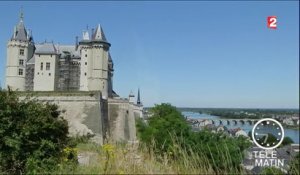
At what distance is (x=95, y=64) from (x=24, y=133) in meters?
29.2

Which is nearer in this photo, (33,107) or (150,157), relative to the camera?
(150,157)

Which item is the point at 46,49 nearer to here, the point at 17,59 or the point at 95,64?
the point at 17,59

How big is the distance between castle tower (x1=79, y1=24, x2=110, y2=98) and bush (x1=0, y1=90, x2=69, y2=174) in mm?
27250

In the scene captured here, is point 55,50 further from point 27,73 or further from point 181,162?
point 181,162

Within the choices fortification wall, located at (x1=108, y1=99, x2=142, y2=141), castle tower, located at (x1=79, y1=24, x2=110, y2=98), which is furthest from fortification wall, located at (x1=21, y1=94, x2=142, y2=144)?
castle tower, located at (x1=79, y1=24, x2=110, y2=98)

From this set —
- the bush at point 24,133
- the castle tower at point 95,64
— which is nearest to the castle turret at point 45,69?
the castle tower at point 95,64

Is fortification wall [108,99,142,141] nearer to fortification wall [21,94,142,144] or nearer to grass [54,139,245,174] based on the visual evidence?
fortification wall [21,94,142,144]

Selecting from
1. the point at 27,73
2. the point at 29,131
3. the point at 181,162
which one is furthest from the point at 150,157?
the point at 27,73

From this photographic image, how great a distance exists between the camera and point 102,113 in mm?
29766

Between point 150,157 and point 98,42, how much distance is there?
3442 cm

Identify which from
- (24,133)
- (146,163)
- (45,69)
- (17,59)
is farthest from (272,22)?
(17,59)

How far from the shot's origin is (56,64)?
37906 millimetres

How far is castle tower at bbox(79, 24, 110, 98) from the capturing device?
1479 inches

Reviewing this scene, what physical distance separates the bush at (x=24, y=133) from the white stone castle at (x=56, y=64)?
27.5 m
